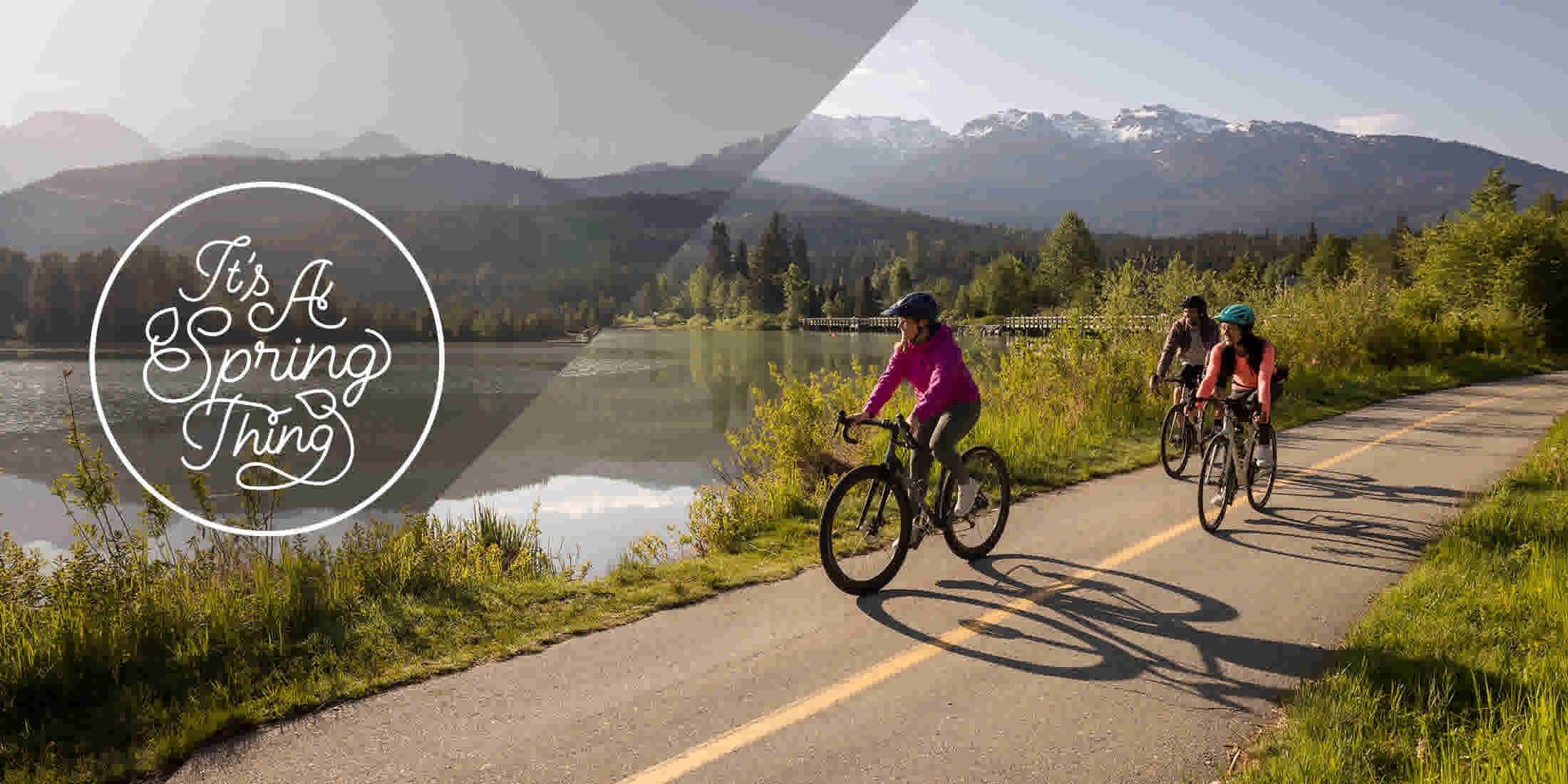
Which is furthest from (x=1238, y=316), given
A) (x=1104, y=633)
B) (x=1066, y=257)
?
(x=1066, y=257)

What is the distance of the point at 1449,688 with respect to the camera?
387 centimetres

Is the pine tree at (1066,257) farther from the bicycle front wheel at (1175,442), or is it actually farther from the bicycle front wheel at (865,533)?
the bicycle front wheel at (865,533)

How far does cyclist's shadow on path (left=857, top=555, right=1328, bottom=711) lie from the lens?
4301 mm

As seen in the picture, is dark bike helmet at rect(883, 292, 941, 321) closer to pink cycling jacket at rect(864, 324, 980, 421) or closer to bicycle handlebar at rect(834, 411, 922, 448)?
pink cycling jacket at rect(864, 324, 980, 421)

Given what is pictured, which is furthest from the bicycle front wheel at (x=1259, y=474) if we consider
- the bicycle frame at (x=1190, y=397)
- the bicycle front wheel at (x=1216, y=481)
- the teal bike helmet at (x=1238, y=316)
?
the bicycle frame at (x=1190, y=397)

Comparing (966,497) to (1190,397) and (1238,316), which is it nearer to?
(1238,316)

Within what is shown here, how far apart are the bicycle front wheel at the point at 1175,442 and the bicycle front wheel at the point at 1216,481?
209 cm

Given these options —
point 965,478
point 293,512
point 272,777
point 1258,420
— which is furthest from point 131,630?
point 1258,420

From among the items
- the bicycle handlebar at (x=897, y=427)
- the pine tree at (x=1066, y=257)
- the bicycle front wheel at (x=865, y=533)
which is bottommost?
the bicycle front wheel at (x=865, y=533)

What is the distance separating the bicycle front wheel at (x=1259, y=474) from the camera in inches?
305

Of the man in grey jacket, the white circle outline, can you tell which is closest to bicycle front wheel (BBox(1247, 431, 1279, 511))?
the man in grey jacket

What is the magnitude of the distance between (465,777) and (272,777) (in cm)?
74

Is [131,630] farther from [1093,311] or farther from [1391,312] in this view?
[1391,312]

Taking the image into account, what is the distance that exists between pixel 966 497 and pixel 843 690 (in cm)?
232
